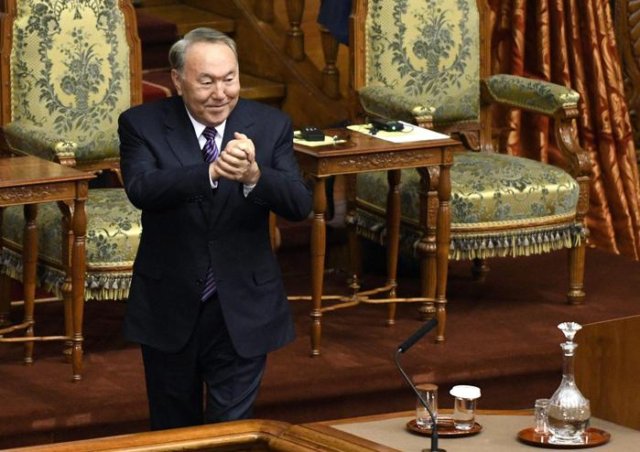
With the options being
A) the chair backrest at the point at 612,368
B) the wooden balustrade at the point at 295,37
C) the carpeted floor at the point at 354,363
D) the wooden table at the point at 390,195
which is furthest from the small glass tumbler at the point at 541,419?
the wooden balustrade at the point at 295,37

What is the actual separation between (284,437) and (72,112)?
119 inches

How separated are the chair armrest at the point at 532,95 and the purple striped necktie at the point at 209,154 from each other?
2.29 meters

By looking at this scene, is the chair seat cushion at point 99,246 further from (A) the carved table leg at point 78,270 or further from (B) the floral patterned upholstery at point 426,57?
(B) the floral patterned upholstery at point 426,57

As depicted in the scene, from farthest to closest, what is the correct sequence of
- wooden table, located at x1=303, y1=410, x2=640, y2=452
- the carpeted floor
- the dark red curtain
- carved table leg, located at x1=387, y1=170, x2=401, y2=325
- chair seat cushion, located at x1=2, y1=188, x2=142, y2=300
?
the dark red curtain
carved table leg, located at x1=387, y1=170, x2=401, y2=325
chair seat cushion, located at x1=2, y1=188, x2=142, y2=300
the carpeted floor
wooden table, located at x1=303, y1=410, x2=640, y2=452

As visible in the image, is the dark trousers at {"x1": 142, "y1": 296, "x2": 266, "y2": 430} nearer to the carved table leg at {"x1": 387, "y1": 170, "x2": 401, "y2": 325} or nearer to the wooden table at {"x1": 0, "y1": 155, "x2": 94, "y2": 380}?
the wooden table at {"x1": 0, "y1": 155, "x2": 94, "y2": 380}

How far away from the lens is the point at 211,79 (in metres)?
3.83

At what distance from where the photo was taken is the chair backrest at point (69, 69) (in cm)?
557

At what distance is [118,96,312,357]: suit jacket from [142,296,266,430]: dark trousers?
0.15ft

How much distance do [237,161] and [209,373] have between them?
0.61m

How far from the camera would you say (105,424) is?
496 centimetres

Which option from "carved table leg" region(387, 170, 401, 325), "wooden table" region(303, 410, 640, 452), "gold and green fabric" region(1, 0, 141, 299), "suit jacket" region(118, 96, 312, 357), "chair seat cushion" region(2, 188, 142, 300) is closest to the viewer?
"wooden table" region(303, 410, 640, 452)

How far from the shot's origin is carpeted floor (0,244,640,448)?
196 inches

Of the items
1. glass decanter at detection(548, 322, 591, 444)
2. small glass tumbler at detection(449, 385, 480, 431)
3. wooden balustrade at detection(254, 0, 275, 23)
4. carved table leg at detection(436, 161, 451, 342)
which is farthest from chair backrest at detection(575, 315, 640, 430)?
wooden balustrade at detection(254, 0, 275, 23)

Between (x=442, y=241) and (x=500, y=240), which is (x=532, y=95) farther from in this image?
(x=442, y=241)
